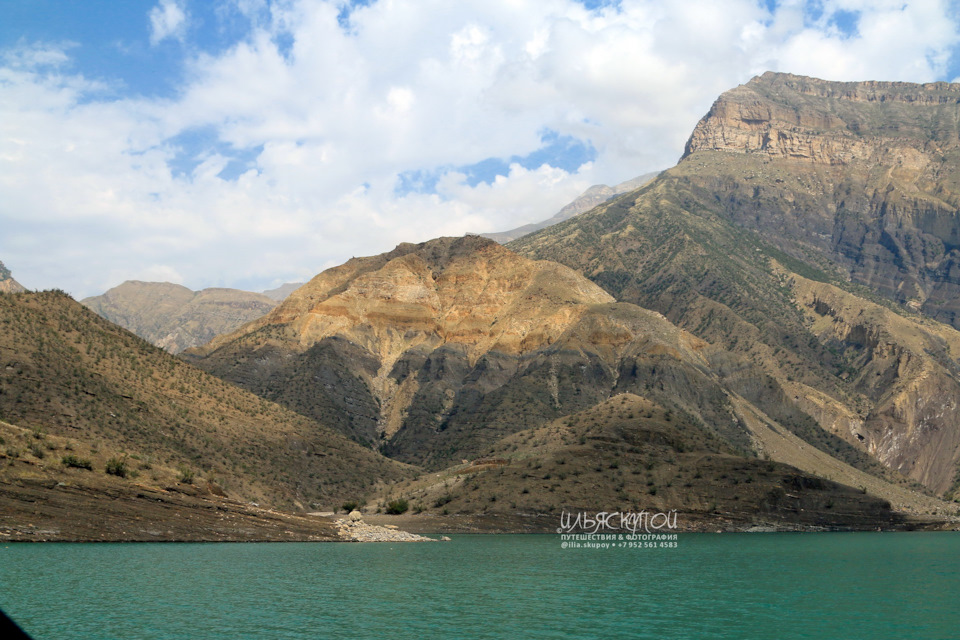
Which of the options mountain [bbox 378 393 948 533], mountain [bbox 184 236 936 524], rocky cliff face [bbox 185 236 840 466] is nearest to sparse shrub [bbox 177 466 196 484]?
mountain [bbox 378 393 948 533]

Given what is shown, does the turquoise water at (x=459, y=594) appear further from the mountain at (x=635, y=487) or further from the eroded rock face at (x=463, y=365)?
the eroded rock face at (x=463, y=365)

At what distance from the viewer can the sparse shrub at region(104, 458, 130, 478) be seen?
65938mm

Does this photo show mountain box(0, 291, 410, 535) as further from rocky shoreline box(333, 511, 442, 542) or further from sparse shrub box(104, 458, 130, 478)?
rocky shoreline box(333, 511, 442, 542)

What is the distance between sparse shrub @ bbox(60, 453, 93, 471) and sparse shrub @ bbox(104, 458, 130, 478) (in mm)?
1479

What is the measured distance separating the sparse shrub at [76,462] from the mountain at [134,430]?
12cm

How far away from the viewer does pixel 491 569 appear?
58969 millimetres

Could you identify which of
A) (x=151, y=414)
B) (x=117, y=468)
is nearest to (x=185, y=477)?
(x=117, y=468)

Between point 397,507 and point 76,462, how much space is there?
154 ft

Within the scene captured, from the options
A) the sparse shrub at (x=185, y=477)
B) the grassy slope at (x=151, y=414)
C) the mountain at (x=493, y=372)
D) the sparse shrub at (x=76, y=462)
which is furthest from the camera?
the mountain at (x=493, y=372)

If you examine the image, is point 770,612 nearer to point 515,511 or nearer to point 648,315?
point 515,511

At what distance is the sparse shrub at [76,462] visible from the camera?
208ft

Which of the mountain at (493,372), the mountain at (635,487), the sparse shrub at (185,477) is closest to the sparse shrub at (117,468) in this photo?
the sparse shrub at (185,477)

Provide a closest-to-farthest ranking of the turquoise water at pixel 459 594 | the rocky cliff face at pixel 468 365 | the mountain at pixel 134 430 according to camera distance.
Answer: the turquoise water at pixel 459 594, the mountain at pixel 134 430, the rocky cliff face at pixel 468 365

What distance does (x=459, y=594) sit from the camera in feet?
152
